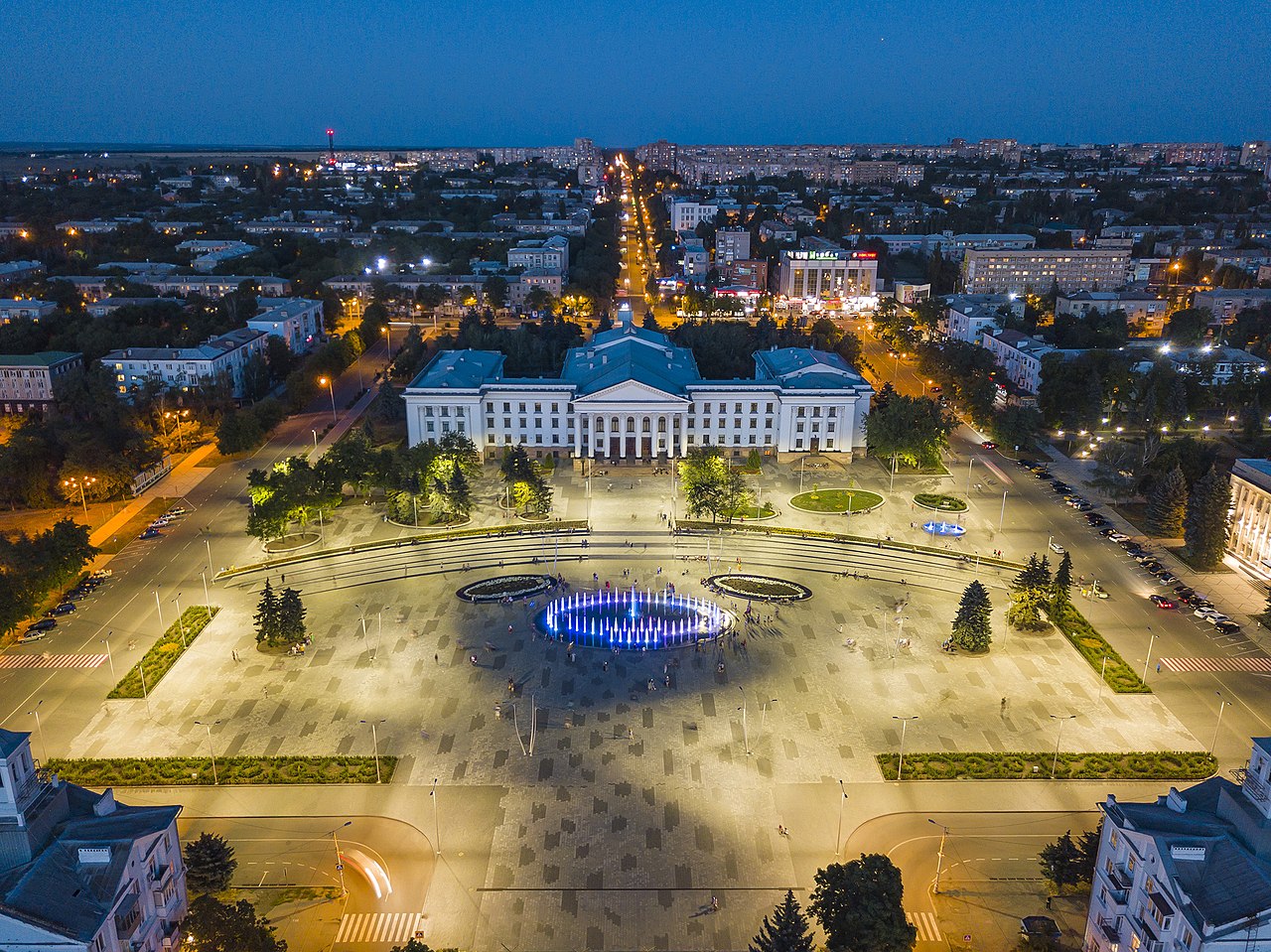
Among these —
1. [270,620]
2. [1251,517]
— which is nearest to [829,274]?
[1251,517]

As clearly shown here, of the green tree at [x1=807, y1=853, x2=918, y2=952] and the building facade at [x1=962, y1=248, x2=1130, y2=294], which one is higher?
the building facade at [x1=962, y1=248, x2=1130, y2=294]

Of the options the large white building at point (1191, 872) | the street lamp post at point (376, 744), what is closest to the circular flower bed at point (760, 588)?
the street lamp post at point (376, 744)

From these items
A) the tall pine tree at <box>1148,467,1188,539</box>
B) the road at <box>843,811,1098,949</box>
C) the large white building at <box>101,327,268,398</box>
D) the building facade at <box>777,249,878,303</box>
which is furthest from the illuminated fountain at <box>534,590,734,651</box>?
the building facade at <box>777,249,878,303</box>

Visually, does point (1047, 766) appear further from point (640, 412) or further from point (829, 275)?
point (829, 275)

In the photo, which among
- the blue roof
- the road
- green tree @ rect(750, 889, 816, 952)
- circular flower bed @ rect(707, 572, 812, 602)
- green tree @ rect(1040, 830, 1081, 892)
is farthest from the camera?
the blue roof

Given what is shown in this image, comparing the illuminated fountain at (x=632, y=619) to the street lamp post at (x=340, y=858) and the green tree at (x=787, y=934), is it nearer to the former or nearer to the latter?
the street lamp post at (x=340, y=858)

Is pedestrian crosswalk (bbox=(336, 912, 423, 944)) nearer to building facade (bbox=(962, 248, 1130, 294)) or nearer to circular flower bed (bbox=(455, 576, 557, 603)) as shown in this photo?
circular flower bed (bbox=(455, 576, 557, 603))

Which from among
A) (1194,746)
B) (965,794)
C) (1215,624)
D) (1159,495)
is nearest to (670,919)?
(965,794)
